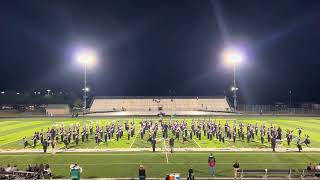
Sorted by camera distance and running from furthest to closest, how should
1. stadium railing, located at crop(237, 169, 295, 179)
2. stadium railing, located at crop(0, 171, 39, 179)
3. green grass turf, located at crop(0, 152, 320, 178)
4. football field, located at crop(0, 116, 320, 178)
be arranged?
football field, located at crop(0, 116, 320, 178) < green grass turf, located at crop(0, 152, 320, 178) < stadium railing, located at crop(0, 171, 39, 179) < stadium railing, located at crop(237, 169, 295, 179)

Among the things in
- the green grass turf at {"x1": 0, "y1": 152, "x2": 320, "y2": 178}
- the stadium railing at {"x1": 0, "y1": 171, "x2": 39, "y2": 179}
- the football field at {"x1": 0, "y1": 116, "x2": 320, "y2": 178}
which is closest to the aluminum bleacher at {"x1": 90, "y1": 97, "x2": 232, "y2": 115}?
the football field at {"x1": 0, "y1": 116, "x2": 320, "y2": 178}

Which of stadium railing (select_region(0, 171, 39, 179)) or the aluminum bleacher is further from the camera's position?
the aluminum bleacher

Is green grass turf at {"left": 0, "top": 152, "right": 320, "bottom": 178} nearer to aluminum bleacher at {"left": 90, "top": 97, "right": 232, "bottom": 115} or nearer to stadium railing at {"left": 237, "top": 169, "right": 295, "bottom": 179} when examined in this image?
stadium railing at {"left": 237, "top": 169, "right": 295, "bottom": 179}

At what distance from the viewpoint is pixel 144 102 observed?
332 feet

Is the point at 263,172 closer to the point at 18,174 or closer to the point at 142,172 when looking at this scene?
the point at 142,172

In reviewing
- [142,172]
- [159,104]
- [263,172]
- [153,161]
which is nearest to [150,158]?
[153,161]

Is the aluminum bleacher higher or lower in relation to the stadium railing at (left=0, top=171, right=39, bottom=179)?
higher

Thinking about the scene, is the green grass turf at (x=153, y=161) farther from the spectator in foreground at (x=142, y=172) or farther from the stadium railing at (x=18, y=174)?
the spectator in foreground at (x=142, y=172)

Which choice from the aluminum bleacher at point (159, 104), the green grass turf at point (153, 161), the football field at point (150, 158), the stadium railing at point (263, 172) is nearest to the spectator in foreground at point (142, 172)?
the football field at point (150, 158)

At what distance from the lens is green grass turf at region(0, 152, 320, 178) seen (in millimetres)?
22031

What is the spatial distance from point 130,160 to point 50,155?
678cm

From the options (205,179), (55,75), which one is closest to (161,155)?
(205,179)

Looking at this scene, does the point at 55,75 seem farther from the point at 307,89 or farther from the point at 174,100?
the point at 307,89

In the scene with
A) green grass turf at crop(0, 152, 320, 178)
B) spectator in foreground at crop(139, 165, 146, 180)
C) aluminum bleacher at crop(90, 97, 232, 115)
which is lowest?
green grass turf at crop(0, 152, 320, 178)
